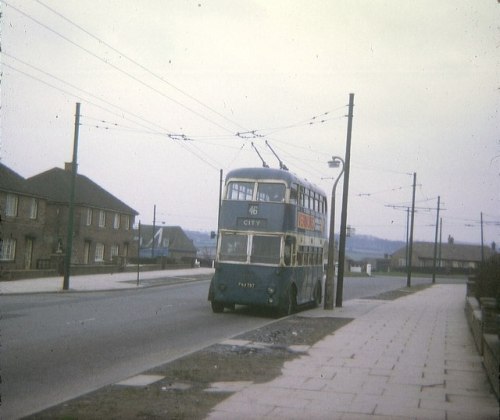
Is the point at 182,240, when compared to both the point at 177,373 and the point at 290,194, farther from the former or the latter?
the point at 177,373

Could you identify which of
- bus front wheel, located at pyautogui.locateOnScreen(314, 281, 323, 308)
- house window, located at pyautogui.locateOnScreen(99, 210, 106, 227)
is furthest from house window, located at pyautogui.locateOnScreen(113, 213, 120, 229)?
bus front wheel, located at pyautogui.locateOnScreen(314, 281, 323, 308)

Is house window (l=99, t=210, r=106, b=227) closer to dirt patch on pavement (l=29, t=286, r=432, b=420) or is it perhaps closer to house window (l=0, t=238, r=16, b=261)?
house window (l=0, t=238, r=16, b=261)

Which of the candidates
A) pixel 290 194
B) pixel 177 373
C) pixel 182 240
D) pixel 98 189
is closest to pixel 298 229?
pixel 290 194

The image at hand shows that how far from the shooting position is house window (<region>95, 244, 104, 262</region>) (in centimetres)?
5247

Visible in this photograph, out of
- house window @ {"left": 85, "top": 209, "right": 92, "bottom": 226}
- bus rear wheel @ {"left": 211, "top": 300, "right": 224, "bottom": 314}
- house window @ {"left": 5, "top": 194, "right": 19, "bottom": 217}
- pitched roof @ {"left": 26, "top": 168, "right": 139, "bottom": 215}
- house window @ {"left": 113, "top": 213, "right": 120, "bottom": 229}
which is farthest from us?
house window @ {"left": 113, "top": 213, "right": 120, "bottom": 229}

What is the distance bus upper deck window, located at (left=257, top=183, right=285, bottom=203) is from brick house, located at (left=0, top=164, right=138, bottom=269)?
75.5ft

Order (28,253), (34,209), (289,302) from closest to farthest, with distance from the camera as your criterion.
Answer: (289,302) < (28,253) < (34,209)

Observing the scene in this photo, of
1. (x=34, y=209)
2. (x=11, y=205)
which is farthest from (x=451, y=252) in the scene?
(x=11, y=205)

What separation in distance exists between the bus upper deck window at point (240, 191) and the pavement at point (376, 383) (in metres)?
5.44

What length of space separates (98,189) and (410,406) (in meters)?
51.5

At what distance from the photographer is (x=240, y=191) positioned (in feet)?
60.7

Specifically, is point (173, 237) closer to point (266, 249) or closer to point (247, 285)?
point (247, 285)

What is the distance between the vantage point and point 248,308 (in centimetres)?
2155

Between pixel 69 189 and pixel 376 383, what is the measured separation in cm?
4699
